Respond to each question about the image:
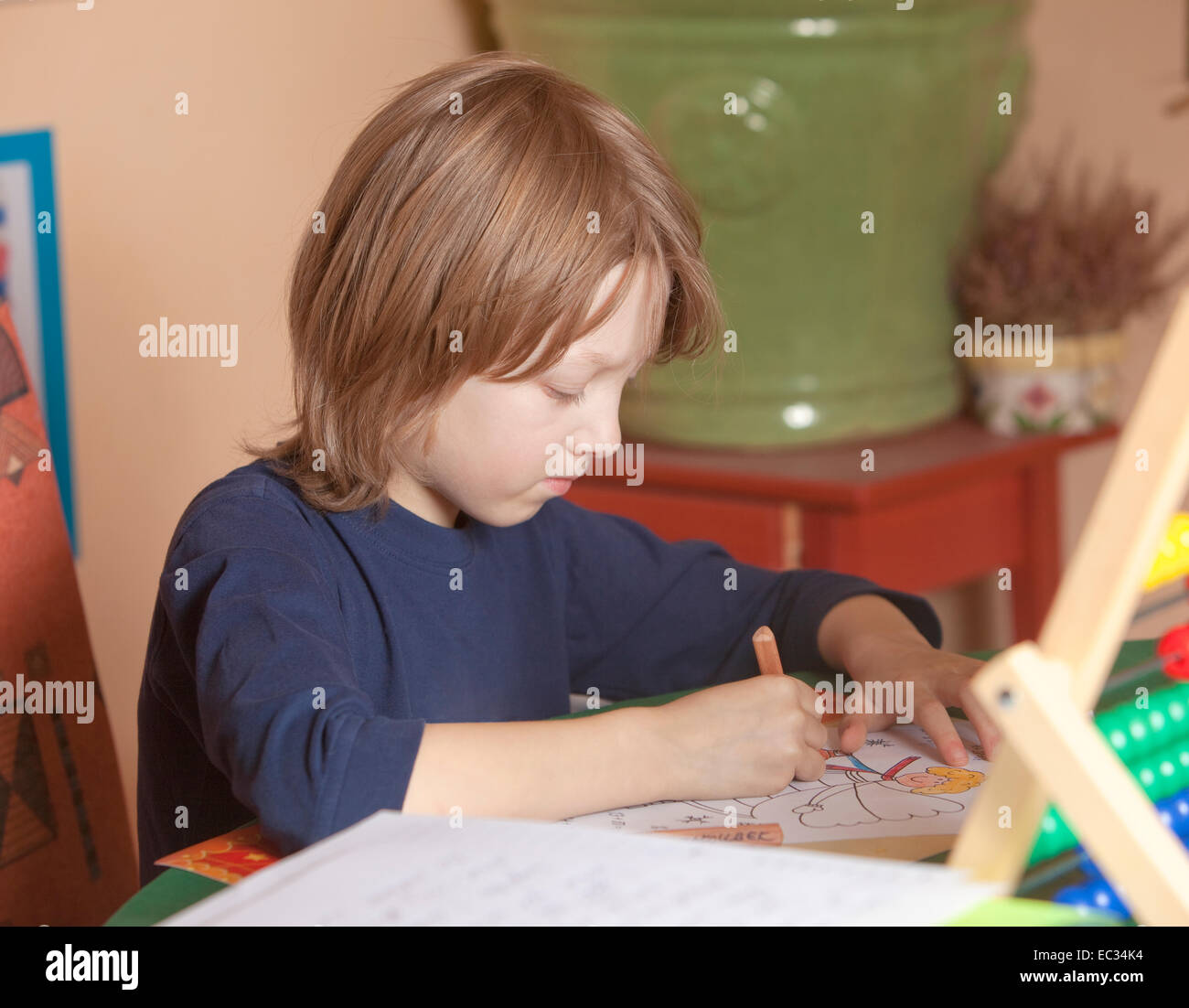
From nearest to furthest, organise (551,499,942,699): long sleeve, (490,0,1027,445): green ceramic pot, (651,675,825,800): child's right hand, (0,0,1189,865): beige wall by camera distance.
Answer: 1. (651,675,825,800): child's right hand
2. (551,499,942,699): long sleeve
3. (0,0,1189,865): beige wall
4. (490,0,1027,445): green ceramic pot

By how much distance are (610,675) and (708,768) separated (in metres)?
0.37

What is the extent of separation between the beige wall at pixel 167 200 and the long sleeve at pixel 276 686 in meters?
0.68

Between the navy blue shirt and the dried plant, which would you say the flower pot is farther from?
the navy blue shirt

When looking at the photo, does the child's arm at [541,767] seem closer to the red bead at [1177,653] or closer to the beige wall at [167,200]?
the red bead at [1177,653]

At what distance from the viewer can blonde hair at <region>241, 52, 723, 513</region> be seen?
2.69ft

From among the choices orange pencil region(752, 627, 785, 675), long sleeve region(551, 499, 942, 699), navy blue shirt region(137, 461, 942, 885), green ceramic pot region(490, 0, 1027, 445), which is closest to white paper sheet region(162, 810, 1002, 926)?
navy blue shirt region(137, 461, 942, 885)

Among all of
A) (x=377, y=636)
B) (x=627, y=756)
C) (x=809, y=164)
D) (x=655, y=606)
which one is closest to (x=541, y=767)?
(x=627, y=756)

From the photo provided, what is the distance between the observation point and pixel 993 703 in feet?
1.43

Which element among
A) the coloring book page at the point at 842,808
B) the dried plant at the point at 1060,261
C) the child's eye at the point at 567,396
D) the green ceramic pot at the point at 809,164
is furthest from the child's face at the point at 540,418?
the dried plant at the point at 1060,261

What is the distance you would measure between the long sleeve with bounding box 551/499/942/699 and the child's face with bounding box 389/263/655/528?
215mm

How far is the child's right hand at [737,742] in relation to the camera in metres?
0.73

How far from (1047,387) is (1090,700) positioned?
4.51 ft

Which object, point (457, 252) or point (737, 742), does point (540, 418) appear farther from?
point (737, 742)

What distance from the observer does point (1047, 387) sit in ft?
5.74
